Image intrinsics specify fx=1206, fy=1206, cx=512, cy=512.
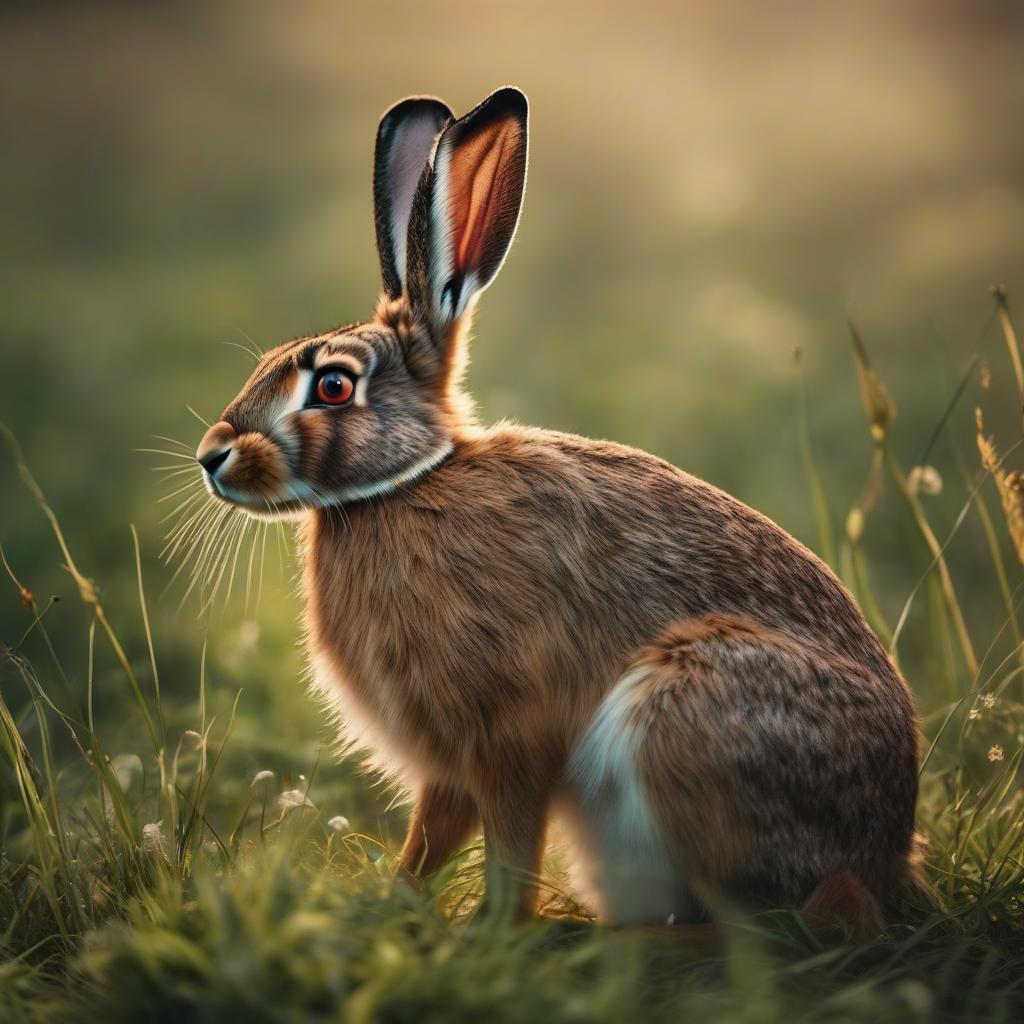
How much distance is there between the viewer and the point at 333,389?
3506 millimetres

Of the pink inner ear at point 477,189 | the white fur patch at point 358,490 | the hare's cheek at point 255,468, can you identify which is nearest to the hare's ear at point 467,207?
the pink inner ear at point 477,189

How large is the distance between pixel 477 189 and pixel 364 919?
213 centimetres

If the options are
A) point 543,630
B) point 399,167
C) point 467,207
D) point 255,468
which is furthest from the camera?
point 399,167

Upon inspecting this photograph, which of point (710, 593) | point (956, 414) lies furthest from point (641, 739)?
point (956, 414)

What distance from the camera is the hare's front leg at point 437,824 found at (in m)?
3.66

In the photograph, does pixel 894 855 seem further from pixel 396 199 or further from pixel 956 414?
pixel 956 414

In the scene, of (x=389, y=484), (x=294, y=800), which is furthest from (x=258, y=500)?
(x=294, y=800)

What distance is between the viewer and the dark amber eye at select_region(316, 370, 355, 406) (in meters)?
3.50

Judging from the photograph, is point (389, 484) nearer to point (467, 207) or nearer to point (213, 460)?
point (213, 460)

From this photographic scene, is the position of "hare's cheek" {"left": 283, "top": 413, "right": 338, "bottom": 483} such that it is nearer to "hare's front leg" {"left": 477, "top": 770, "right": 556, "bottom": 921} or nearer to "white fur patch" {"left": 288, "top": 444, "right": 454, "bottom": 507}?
"white fur patch" {"left": 288, "top": 444, "right": 454, "bottom": 507}

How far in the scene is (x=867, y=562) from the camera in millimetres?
6020

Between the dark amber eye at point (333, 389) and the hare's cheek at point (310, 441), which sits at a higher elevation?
the dark amber eye at point (333, 389)

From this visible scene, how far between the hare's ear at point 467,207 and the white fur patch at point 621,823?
1328 millimetres

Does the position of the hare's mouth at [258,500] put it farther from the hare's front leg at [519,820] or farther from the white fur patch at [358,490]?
the hare's front leg at [519,820]
